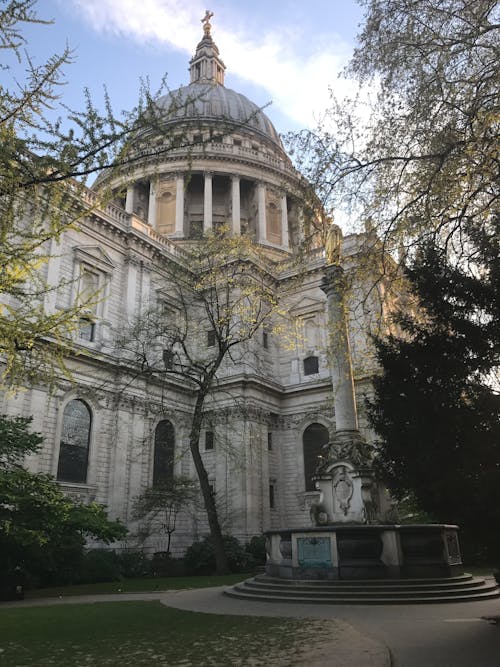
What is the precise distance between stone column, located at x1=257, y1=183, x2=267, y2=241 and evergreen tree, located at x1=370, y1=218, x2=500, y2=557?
39.9 metres

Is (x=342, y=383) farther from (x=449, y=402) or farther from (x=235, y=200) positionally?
(x=235, y=200)

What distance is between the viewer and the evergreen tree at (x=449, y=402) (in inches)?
290

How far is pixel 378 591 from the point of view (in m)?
12.1

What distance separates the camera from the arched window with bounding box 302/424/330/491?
33156 mm

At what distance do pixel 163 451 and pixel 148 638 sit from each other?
23782 millimetres

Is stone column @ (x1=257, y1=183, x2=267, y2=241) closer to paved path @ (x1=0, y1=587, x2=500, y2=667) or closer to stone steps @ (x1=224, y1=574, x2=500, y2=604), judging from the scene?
stone steps @ (x1=224, y1=574, x2=500, y2=604)

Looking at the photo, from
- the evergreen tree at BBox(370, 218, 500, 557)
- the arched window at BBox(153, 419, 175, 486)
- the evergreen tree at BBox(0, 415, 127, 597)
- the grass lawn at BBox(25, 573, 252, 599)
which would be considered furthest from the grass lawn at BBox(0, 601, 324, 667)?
the arched window at BBox(153, 419, 175, 486)

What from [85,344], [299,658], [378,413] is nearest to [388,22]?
[378,413]

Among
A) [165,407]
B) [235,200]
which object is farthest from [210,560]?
[235,200]

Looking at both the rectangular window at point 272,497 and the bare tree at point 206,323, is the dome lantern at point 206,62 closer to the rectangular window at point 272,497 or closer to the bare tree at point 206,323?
the bare tree at point 206,323

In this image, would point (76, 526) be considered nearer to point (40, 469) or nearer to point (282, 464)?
point (40, 469)

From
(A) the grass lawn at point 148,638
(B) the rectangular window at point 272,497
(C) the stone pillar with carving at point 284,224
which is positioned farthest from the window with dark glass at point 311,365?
(A) the grass lawn at point 148,638

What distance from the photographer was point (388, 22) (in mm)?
10477

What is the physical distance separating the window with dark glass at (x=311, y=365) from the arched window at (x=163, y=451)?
9.67 meters
